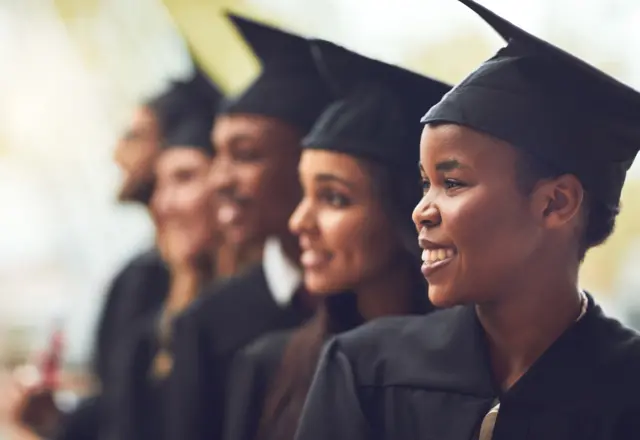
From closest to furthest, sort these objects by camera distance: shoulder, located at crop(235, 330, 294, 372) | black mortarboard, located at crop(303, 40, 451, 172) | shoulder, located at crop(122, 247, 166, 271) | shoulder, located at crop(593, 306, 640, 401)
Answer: shoulder, located at crop(593, 306, 640, 401) < black mortarboard, located at crop(303, 40, 451, 172) < shoulder, located at crop(235, 330, 294, 372) < shoulder, located at crop(122, 247, 166, 271)

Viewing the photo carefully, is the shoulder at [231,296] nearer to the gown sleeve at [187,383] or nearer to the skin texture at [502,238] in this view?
the gown sleeve at [187,383]

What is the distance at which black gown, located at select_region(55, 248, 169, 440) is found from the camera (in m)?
2.22

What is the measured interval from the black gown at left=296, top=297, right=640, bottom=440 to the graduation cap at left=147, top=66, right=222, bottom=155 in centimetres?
90

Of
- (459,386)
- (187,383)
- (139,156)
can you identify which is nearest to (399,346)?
(459,386)

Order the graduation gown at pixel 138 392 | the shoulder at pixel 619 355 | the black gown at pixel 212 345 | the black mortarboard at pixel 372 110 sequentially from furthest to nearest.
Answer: the graduation gown at pixel 138 392 < the black gown at pixel 212 345 < the black mortarboard at pixel 372 110 < the shoulder at pixel 619 355

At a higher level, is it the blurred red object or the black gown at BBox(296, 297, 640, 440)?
the black gown at BBox(296, 297, 640, 440)

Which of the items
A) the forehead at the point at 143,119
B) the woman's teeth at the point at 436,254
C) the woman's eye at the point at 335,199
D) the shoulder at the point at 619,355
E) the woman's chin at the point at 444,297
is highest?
the forehead at the point at 143,119

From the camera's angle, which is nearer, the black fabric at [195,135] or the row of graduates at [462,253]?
the row of graduates at [462,253]

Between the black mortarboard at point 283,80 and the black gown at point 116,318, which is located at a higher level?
the black mortarboard at point 283,80

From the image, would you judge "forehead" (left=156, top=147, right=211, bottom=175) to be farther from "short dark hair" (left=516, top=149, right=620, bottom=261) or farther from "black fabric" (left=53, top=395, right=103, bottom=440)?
"short dark hair" (left=516, top=149, right=620, bottom=261)

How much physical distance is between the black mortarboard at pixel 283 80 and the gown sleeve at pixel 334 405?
491mm

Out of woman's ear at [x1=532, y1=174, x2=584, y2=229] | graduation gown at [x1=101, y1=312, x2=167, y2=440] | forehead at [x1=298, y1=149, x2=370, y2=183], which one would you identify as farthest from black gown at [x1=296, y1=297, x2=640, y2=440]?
graduation gown at [x1=101, y1=312, x2=167, y2=440]

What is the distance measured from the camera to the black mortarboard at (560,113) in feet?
3.44

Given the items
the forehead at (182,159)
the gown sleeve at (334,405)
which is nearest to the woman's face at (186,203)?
the forehead at (182,159)
